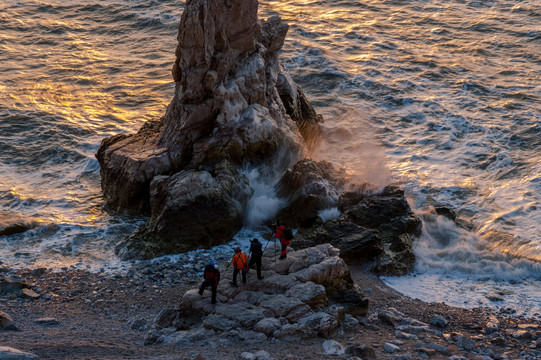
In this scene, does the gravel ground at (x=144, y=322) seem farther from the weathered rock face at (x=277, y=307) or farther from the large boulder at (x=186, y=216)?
the large boulder at (x=186, y=216)

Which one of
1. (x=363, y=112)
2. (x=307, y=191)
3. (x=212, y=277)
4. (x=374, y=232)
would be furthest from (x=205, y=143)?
(x=363, y=112)

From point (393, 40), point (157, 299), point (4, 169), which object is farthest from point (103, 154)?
point (393, 40)

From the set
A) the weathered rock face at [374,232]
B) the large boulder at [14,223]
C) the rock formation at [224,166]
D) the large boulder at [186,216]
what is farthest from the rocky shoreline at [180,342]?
the large boulder at [14,223]

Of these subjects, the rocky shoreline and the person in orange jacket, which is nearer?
the rocky shoreline

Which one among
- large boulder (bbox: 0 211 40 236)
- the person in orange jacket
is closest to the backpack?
the person in orange jacket

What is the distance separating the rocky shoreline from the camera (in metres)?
15.9

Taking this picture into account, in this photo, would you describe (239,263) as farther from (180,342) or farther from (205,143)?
(205,143)

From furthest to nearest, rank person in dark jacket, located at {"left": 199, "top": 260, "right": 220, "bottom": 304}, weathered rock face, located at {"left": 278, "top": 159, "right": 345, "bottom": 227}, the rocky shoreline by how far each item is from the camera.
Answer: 1. weathered rock face, located at {"left": 278, "top": 159, "right": 345, "bottom": 227}
2. person in dark jacket, located at {"left": 199, "top": 260, "right": 220, "bottom": 304}
3. the rocky shoreline

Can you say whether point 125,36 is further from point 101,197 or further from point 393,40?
point 101,197

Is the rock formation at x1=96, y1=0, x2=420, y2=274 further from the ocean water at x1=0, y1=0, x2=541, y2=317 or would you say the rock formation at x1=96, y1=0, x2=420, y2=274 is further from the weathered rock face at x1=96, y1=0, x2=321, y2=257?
the ocean water at x1=0, y1=0, x2=541, y2=317

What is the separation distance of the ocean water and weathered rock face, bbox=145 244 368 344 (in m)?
3.48

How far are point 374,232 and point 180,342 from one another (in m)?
8.88

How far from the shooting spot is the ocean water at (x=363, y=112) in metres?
23.1

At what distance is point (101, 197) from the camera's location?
27078mm
